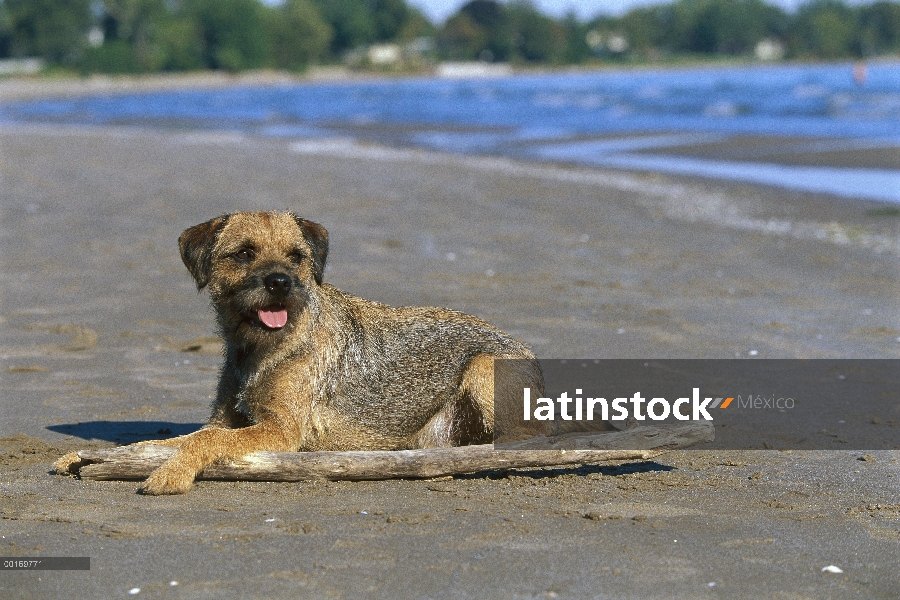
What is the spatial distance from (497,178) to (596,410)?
14.6 m

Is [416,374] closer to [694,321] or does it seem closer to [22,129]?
[694,321]

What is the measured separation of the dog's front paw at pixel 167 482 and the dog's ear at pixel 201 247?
1.07 meters

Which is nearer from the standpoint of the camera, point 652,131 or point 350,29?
point 652,131

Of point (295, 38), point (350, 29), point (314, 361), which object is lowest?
point (314, 361)

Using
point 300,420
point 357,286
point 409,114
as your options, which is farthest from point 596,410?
point 409,114

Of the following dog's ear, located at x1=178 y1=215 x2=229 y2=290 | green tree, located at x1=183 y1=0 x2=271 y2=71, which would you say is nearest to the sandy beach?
dog's ear, located at x1=178 y1=215 x2=229 y2=290

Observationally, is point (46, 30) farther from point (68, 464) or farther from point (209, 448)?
point (209, 448)

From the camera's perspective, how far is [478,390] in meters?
6.09

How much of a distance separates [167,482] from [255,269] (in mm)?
1168

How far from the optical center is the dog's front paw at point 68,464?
228 inches

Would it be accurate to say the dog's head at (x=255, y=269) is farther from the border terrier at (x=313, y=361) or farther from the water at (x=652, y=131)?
the water at (x=652, y=131)
